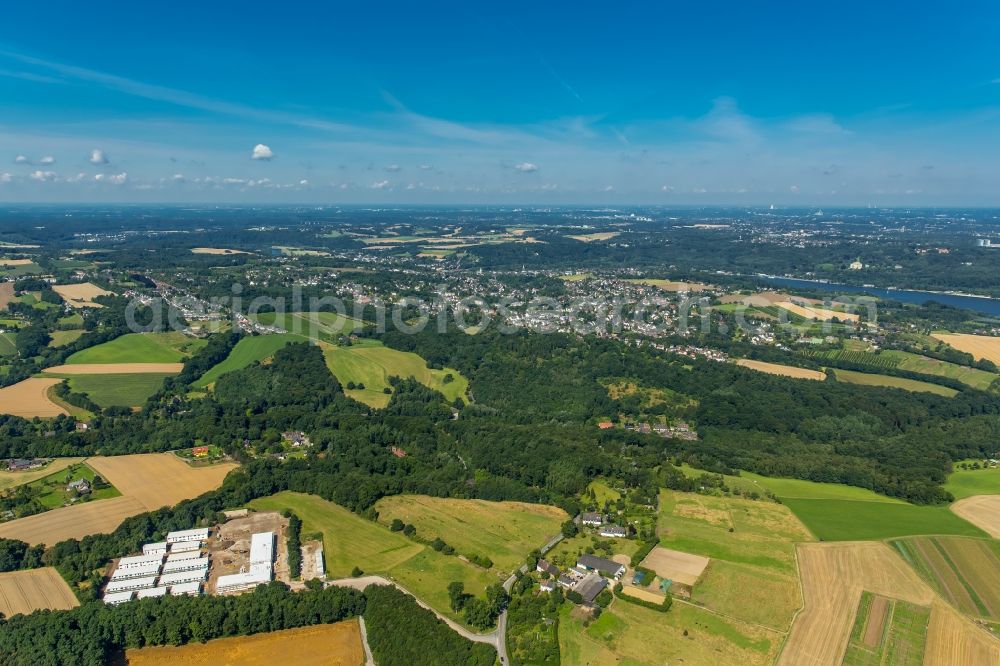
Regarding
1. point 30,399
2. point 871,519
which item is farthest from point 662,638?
point 30,399

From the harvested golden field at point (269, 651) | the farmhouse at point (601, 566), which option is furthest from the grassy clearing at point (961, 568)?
the harvested golden field at point (269, 651)

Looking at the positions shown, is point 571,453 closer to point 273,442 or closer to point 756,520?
point 756,520

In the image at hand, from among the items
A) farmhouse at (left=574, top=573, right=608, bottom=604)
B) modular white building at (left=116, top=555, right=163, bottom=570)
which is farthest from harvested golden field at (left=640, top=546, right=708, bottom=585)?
modular white building at (left=116, top=555, right=163, bottom=570)

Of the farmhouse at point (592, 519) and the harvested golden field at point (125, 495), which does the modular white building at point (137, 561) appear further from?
the farmhouse at point (592, 519)

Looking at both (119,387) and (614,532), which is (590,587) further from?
(119,387)

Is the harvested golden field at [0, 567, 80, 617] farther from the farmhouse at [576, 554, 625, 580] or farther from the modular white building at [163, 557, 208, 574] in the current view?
the farmhouse at [576, 554, 625, 580]

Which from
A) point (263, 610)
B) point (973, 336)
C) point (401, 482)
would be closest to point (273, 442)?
point (401, 482)
